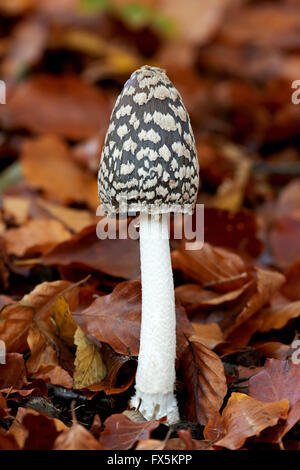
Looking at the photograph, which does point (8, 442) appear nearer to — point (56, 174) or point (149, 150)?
point (149, 150)

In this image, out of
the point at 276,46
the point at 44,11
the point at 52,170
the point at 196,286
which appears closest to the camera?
the point at 196,286

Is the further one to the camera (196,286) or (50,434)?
(196,286)

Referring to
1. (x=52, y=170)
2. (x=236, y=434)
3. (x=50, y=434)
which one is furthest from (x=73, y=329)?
(x=52, y=170)

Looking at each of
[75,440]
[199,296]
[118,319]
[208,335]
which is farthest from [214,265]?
[75,440]

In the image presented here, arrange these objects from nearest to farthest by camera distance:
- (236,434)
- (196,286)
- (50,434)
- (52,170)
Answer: (50,434) < (236,434) < (196,286) < (52,170)

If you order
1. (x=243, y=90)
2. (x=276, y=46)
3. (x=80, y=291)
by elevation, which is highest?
(x=276, y=46)

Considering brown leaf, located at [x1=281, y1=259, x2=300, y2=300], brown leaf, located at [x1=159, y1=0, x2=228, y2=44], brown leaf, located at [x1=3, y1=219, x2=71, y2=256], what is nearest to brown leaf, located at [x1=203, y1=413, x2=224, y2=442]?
brown leaf, located at [x1=281, y1=259, x2=300, y2=300]
